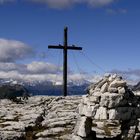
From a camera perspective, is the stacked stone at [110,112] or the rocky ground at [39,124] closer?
the stacked stone at [110,112]

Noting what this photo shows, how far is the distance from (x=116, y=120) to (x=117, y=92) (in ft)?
9.17

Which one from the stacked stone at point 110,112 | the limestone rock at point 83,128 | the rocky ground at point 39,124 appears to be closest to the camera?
the limestone rock at point 83,128

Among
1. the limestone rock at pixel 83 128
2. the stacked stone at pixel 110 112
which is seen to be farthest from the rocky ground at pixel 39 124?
the stacked stone at pixel 110 112

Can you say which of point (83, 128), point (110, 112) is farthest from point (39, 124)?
point (83, 128)

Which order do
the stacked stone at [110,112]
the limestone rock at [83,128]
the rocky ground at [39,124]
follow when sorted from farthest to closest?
the rocky ground at [39,124], the stacked stone at [110,112], the limestone rock at [83,128]

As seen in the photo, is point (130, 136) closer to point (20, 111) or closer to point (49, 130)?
point (49, 130)

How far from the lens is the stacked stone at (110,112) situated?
35.8 meters

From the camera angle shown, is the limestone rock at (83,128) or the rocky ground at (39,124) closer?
the limestone rock at (83,128)

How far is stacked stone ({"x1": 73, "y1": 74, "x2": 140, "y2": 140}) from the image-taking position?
35781 mm

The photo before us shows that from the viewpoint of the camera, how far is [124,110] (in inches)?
1531

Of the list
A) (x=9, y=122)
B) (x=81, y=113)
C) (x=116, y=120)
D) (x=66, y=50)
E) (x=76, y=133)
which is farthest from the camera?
(x=66, y=50)

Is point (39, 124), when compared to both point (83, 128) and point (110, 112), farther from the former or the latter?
point (83, 128)

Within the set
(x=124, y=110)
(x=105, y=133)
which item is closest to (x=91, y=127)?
(x=105, y=133)

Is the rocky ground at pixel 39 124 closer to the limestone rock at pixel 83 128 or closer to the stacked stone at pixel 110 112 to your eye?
the limestone rock at pixel 83 128
